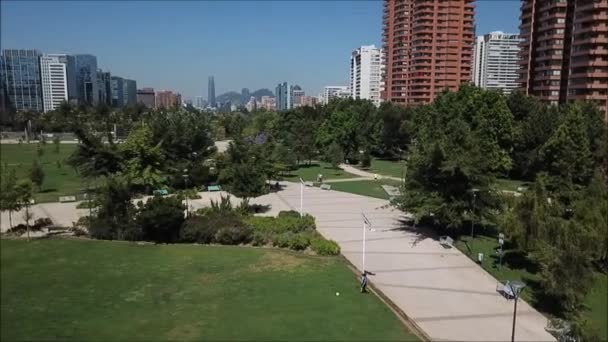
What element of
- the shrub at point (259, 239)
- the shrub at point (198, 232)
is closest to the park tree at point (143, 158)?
the shrub at point (198, 232)

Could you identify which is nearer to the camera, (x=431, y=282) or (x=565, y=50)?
(x=431, y=282)

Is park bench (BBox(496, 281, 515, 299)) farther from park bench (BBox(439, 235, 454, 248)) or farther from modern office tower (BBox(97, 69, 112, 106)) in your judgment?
modern office tower (BBox(97, 69, 112, 106))

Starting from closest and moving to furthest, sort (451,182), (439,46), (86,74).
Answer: (86,74)
(451,182)
(439,46)

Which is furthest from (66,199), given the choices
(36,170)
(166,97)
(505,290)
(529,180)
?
(529,180)

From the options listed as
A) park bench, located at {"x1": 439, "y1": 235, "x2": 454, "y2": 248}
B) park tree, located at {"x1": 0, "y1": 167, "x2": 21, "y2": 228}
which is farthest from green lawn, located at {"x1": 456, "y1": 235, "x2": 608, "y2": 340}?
park tree, located at {"x1": 0, "y1": 167, "x2": 21, "y2": 228}

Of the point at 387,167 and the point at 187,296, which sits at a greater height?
the point at 187,296

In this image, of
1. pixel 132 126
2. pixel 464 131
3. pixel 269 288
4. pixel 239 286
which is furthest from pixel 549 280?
pixel 132 126

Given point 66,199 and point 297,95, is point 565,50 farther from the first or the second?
point 297,95
